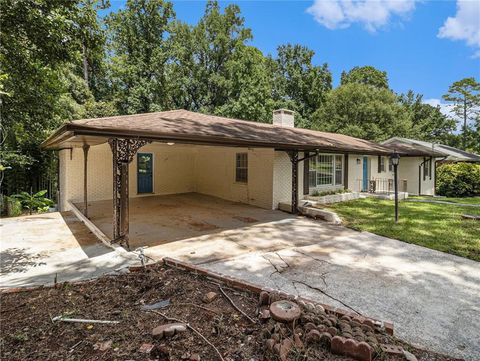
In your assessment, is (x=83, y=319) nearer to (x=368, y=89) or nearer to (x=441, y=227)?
(x=441, y=227)

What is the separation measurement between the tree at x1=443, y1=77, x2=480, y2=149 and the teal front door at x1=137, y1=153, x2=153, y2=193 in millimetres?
39629

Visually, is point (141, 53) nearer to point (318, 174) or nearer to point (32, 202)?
point (32, 202)

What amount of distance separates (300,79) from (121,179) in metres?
30.3

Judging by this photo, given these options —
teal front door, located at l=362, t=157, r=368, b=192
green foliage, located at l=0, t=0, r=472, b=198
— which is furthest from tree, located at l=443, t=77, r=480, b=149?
teal front door, located at l=362, t=157, r=368, b=192

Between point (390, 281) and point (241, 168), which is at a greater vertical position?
point (241, 168)

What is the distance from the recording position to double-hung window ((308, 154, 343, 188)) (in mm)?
12172

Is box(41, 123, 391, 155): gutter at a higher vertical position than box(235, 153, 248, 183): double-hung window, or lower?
higher

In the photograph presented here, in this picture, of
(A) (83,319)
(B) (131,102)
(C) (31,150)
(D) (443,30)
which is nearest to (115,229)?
(A) (83,319)

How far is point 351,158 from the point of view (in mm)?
13961

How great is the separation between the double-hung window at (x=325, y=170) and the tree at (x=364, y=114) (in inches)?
589

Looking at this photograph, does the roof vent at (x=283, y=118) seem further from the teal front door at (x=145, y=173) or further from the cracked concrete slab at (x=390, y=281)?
the cracked concrete slab at (x=390, y=281)

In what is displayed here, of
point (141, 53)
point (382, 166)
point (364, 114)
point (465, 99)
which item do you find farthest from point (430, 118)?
point (141, 53)

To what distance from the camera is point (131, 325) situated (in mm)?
2699

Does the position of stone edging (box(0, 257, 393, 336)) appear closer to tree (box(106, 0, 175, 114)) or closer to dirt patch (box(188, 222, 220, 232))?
dirt patch (box(188, 222, 220, 232))
